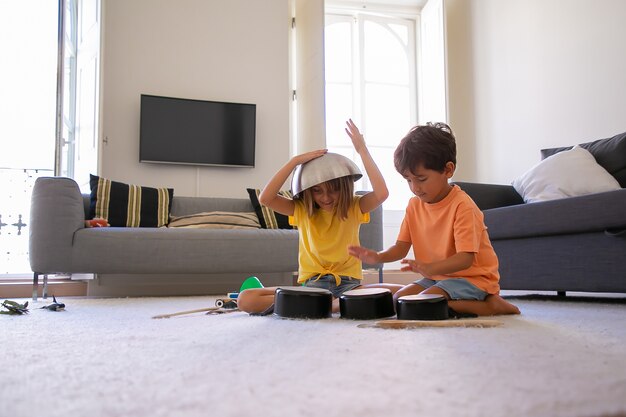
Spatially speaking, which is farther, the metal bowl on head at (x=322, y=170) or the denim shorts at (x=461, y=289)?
the metal bowl on head at (x=322, y=170)

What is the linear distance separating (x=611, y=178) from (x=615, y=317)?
121cm

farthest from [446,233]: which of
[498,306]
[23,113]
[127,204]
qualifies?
[23,113]

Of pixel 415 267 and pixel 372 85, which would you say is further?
pixel 372 85

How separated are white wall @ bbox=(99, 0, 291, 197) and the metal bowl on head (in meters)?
2.79

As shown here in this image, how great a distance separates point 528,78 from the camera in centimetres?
393

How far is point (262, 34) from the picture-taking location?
4562mm

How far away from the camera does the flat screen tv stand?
4133 millimetres

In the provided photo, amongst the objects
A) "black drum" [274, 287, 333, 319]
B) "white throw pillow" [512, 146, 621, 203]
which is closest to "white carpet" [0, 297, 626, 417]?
"black drum" [274, 287, 333, 319]

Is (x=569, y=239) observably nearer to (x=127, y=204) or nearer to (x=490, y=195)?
(x=490, y=195)

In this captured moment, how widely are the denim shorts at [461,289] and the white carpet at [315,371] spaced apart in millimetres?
227

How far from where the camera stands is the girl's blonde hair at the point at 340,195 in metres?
1.65

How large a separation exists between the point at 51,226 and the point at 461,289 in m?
1.96

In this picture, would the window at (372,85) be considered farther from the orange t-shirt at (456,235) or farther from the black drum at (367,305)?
the black drum at (367,305)

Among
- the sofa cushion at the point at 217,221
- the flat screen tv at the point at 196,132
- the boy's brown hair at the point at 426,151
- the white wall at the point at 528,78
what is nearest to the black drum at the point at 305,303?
the boy's brown hair at the point at 426,151
